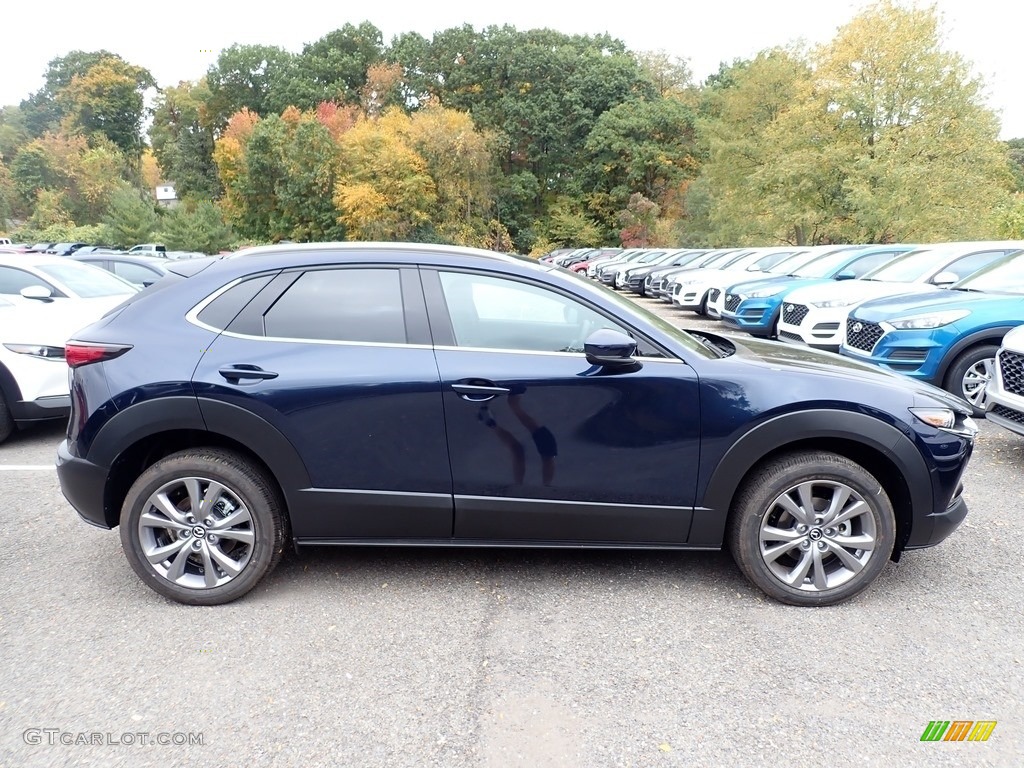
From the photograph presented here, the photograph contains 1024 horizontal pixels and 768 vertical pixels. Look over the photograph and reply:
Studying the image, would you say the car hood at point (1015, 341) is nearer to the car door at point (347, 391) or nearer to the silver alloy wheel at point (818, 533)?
the silver alloy wheel at point (818, 533)

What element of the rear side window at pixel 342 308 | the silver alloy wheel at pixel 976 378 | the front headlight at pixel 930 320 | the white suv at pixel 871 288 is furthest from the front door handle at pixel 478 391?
the white suv at pixel 871 288

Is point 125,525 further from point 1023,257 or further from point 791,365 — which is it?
point 1023,257

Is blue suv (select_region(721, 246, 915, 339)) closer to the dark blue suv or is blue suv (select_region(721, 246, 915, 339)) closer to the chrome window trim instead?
the dark blue suv

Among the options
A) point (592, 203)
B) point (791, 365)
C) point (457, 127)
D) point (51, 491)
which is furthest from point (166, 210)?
point (791, 365)

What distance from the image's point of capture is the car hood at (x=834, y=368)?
3.25 m

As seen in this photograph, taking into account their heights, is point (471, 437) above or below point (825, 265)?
below

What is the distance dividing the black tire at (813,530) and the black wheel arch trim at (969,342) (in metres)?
4.00

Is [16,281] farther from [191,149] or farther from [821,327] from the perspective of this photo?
[191,149]

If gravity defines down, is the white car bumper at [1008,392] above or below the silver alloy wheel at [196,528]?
above

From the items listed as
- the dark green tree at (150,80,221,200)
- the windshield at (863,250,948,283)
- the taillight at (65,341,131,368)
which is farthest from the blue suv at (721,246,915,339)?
the dark green tree at (150,80,221,200)

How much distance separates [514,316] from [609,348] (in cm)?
55

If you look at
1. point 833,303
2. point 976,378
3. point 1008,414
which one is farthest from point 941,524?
point 833,303

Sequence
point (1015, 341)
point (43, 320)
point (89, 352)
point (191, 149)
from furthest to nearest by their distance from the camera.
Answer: point (191, 149)
point (43, 320)
point (1015, 341)
point (89, 352)

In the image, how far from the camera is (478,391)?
308cm
